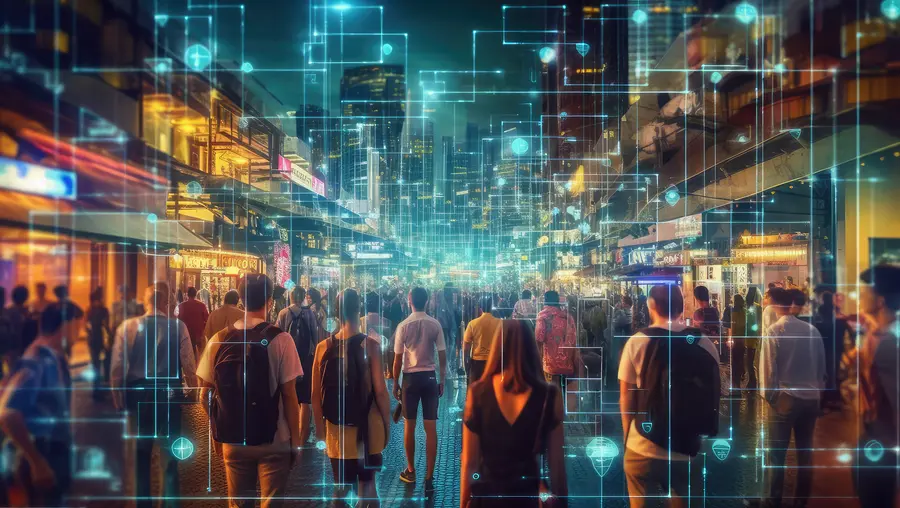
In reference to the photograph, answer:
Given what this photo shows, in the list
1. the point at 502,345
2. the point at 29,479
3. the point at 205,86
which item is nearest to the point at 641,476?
the point at 502,345

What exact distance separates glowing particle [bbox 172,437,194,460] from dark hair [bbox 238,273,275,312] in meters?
3.76

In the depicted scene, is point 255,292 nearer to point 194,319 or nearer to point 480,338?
point 480,338

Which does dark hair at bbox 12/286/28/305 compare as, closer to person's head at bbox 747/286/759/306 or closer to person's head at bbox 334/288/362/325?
person's head at bbox 334/288/362/325

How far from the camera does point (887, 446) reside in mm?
4254

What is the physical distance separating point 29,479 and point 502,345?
4027 mm

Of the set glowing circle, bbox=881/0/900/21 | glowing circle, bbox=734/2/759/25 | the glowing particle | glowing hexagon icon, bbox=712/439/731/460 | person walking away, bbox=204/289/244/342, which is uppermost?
glowing circle, bbox=734/2/759/25

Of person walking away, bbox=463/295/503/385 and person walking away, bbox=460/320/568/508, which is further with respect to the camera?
person walking away, bbox=463/295/503/385

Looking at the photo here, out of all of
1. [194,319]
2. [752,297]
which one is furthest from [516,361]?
[752,297]

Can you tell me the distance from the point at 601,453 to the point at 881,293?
12.4 ft

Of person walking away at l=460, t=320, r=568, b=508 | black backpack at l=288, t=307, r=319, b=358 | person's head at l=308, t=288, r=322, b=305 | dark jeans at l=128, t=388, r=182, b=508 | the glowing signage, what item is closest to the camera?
person walking away at l=460, t=320, r=568, b=508

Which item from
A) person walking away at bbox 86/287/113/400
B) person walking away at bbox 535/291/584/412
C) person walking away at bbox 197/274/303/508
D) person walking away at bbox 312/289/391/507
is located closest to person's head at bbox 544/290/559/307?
person walking away at bbox 535/291/584/412

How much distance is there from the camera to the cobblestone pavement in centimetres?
563

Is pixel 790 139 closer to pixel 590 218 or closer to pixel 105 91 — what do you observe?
pixel 105 91

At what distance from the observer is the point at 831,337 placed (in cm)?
720
